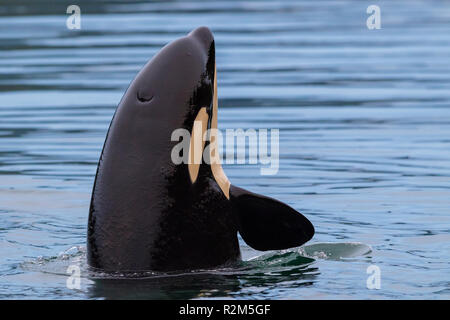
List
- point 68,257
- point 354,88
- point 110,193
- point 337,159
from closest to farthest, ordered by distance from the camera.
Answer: point 110,193 < point 68,257 < point 337,159 < point 354,88

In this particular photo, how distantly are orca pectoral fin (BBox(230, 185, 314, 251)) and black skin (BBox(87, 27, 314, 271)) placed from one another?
0.35 meters

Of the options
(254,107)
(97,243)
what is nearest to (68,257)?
(97,243)

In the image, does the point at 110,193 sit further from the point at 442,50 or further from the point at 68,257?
the point at 442,50

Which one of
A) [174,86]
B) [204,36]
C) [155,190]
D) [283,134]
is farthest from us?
[283,134]

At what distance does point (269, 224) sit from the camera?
9125 millimetres

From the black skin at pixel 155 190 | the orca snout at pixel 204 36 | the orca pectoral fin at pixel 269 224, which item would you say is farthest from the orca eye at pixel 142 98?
the orca pectoral fin at pixel 269 224

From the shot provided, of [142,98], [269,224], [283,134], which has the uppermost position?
[142,98]

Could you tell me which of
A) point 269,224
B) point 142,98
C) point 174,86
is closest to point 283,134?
point 269,224

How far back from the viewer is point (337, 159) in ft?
46.8

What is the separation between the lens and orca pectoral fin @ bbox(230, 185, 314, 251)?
356 inches

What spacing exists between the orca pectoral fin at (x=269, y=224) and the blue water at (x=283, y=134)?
0.57ft

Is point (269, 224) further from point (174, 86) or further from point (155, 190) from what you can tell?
point (174, 86)

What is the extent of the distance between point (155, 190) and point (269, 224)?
1.13 metres
